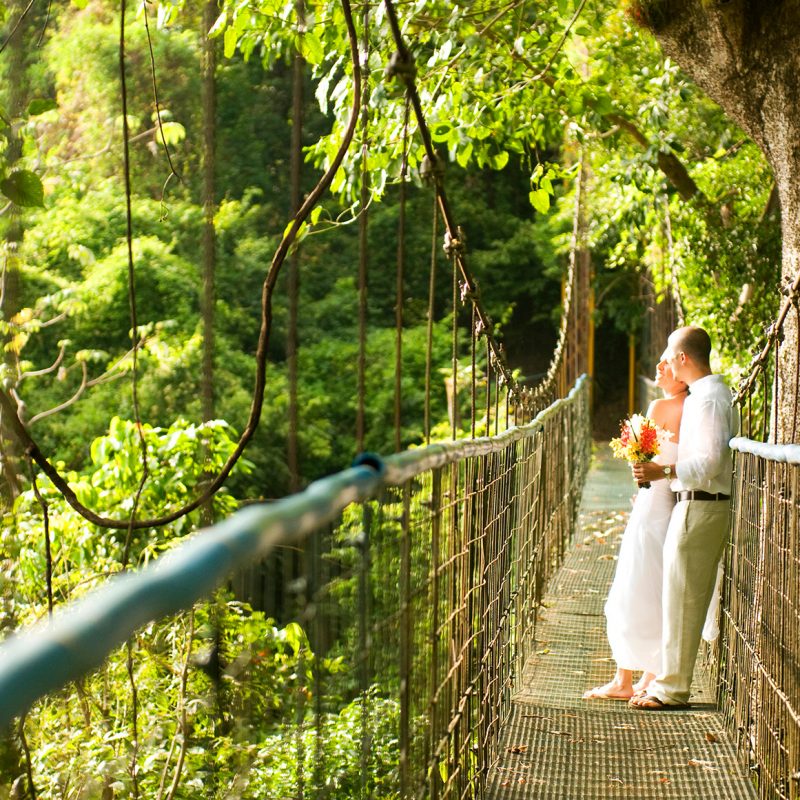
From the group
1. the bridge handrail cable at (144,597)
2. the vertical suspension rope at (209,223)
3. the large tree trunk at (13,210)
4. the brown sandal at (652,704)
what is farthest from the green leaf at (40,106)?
the brown sandal at (652,704)

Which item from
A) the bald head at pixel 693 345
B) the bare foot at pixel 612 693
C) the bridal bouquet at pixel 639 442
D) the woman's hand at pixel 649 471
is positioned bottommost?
the bare foot at pixel 612 693

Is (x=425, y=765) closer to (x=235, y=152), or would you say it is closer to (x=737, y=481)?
(x=737, y=481)

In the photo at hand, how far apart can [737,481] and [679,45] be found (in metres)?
1.49

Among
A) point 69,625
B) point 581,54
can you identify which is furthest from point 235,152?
point 69,625

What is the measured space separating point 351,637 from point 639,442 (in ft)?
6.24

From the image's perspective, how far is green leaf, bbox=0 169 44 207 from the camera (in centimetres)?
172

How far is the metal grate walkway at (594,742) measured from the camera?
8.61 feet

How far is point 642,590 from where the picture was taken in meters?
3.47

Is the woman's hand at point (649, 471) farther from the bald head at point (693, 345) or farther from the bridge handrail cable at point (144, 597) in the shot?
the bridge handrail cable at point (144, 597)

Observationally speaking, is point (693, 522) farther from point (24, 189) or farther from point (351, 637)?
point (24, 189)

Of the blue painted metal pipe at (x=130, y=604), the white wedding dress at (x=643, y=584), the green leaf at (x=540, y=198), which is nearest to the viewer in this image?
the blue painted metal pipe at (x=130, y=604)

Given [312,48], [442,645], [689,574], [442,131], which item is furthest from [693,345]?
[442,131]

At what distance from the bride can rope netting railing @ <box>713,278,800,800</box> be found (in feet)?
0.72

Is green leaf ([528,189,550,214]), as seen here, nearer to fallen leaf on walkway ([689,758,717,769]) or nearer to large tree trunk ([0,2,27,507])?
fallen leaf on walkway ([689,758,717,769])
